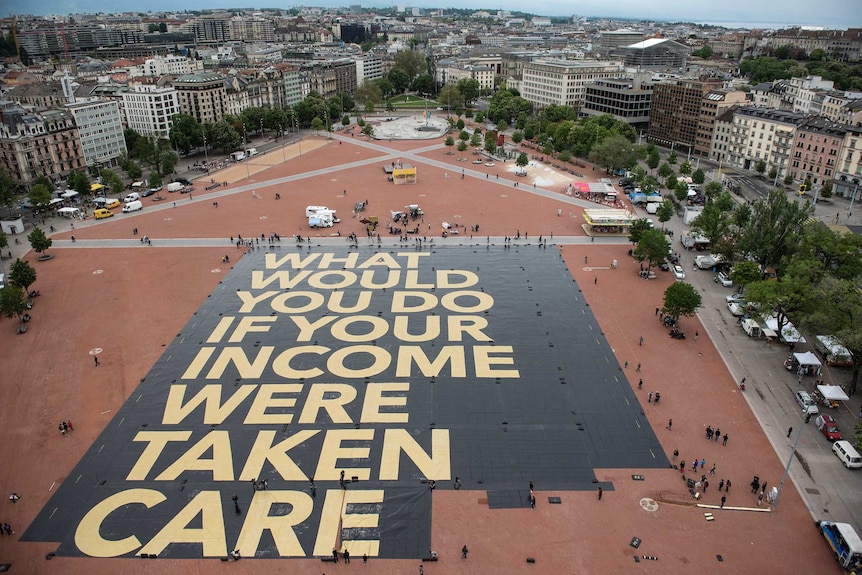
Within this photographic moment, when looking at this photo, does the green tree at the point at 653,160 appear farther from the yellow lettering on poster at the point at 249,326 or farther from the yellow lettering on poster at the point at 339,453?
the yellow lettering on poster at the point at 339,453

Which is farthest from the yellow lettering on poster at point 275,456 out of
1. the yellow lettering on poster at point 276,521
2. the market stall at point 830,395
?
the market stall at point 830,395

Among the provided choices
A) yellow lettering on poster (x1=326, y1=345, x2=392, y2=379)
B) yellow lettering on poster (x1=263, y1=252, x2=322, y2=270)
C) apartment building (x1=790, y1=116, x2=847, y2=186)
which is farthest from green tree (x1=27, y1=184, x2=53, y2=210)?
apartment building (x1=790, y1=116, x2=847, y2=186)

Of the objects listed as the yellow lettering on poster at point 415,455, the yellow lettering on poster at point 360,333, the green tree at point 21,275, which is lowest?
the yellow lettering on poster at point 415,455

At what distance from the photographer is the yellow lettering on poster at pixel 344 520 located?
108ft

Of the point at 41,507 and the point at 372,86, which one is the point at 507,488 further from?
the point at 372,86

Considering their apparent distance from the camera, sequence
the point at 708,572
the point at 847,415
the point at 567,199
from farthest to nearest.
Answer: the point at 567,199
the point at 847,415
the point at 708,572

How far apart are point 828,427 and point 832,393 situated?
4558 mm

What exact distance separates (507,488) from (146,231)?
6596cm

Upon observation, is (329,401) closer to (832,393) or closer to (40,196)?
(832,393)

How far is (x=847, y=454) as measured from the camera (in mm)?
38781

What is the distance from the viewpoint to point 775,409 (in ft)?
146

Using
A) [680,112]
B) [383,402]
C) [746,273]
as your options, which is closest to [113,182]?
[383,402]

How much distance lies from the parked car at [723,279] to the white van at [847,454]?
2751 centimetres

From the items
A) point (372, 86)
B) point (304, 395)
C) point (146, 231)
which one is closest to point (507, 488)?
point (304, 395)
